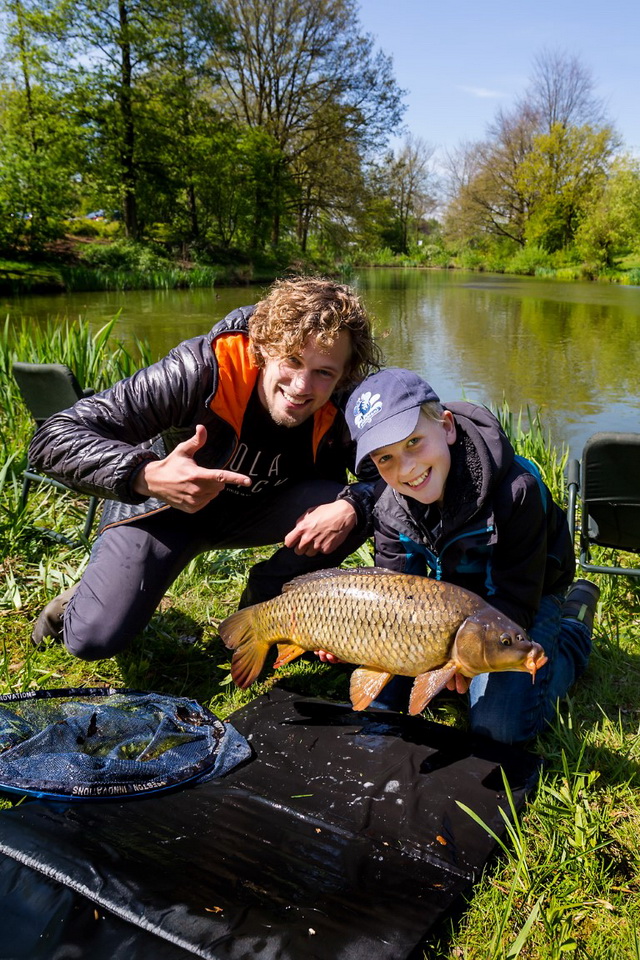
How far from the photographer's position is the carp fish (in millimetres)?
1657

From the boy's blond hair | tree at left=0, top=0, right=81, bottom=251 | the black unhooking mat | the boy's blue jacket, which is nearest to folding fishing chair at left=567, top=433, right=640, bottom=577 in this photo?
the boy's blue jacket

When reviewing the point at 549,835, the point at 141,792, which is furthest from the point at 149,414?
the point at 549,835

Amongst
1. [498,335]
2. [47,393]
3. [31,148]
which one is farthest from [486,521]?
[31,148]

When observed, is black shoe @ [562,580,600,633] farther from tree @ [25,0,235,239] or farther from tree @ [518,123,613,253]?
tree @ [518,123,613,253]

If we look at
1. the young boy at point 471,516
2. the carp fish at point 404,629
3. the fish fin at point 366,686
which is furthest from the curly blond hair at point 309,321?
the fish fin at point 366,686

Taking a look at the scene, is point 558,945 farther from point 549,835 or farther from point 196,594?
point 196,594

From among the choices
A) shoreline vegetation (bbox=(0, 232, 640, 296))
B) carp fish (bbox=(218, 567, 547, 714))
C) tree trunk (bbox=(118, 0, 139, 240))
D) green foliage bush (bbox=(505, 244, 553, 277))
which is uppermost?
tree trunk (bbox=(118, 0, 139, 240))

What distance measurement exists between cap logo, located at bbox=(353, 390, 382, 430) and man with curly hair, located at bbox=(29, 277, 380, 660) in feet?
1.20

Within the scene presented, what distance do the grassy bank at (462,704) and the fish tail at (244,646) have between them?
1.22 feet

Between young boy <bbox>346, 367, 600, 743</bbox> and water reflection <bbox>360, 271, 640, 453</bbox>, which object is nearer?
young boy <bbox>346, 367, 600, 743</bbox>

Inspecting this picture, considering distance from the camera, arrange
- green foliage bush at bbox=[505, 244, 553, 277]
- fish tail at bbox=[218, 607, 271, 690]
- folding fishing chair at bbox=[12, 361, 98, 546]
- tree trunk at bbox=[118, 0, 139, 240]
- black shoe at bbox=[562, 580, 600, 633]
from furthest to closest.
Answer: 1. green foliage bush at bbox=[505, 244, 553, 277]
2. tree trunk at bbox=[118, 0, 139, 240]
3. folding fishing chair at bbox=[12, 361, 98, 546]
4. black shoe at bbox=[562, 580, 600, 633]
5. fish tail at bbox=[218, 607, 271, 690]

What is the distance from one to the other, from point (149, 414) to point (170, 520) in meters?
0.39

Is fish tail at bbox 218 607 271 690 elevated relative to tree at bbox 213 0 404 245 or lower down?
lower down

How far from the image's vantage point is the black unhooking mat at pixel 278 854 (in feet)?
4.40
